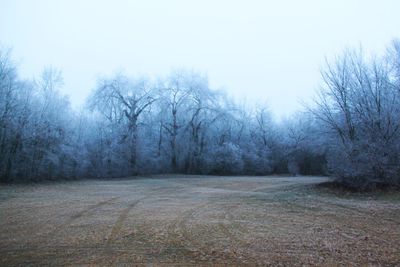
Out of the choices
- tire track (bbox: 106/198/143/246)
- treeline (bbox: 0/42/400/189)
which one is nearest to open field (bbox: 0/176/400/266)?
tire track (bbox: 106/198/143/246)

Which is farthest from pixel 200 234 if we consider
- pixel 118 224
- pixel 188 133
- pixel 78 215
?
pixel 188 133

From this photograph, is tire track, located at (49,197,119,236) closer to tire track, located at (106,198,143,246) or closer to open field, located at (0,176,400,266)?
open field, located at (0,176,400,266)

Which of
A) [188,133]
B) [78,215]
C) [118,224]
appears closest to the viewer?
[118,224]

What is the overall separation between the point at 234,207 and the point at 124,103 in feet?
83.1

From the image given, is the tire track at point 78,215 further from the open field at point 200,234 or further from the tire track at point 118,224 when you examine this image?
the tire track at point 118,224

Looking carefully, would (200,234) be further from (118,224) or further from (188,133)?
(188,133)

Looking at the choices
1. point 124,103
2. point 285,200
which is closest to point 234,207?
point 285,200

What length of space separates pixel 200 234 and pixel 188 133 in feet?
97.3

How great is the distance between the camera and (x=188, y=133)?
1452 inches

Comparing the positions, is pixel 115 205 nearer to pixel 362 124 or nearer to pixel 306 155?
pixel 362 124

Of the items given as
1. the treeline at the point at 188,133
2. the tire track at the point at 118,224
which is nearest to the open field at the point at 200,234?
the tire track at the point at 118,224

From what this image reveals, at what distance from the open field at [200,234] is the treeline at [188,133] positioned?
676cm

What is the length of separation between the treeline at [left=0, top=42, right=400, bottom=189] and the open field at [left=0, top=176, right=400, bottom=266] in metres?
6.76

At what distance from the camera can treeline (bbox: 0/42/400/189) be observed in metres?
17.7
